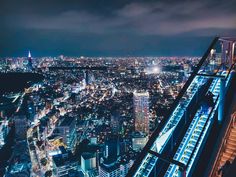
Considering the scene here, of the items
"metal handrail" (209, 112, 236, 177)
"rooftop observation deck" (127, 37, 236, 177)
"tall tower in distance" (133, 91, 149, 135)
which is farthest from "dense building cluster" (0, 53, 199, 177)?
"metal handrail" (209, 112, 236, 177)

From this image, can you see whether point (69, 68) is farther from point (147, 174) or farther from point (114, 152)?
point (147, 174)

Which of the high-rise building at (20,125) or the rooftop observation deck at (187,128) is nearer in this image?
the rooftop observation deck at (187,128)

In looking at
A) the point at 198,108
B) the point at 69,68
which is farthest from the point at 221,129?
the point at 69,68

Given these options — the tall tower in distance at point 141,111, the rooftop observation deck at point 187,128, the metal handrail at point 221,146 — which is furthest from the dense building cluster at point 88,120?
the metal handrail at point 221,146

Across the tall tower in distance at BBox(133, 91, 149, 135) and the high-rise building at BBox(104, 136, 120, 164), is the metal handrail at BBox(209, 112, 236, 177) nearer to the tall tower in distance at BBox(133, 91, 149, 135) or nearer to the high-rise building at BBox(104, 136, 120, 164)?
the high-rise building at BBox(104, 136, 120, 164)

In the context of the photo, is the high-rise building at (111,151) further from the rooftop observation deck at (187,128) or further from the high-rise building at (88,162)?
the rooftop observation deck at (187,128)

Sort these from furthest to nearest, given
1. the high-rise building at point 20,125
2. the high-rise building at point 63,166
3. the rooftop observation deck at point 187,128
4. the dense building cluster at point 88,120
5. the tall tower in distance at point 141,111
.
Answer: the high-rise building at point 20,125, the tall tower in distance at point 141,111, the dense building cluster at point 88,120, the high-rise building at point 63,166, the rooftop observation deck at point 187,128

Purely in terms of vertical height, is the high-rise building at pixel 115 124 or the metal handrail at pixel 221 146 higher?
the metal handrail at pixel 221 146

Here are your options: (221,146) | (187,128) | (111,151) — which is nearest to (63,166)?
(111,151)

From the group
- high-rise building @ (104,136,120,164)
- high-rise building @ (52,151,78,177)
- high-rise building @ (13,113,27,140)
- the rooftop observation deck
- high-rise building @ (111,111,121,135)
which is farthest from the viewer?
high-rise building @ (13,113,27,140)
